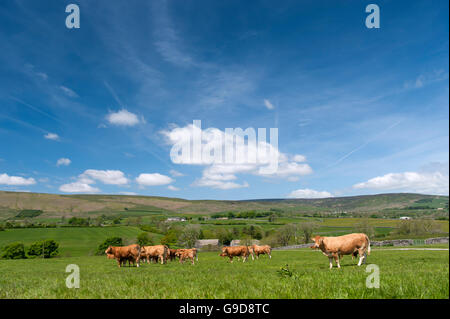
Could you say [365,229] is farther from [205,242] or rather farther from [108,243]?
[108,243]

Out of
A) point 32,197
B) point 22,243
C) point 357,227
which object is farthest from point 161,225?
point 32,197

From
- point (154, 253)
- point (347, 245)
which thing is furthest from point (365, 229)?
point (347, 245)

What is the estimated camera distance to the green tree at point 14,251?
8000cm

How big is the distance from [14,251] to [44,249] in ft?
26.2

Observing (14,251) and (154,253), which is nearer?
(154,253)

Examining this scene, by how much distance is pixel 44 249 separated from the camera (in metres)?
83.8

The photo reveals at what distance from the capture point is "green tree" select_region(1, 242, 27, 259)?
80000 millimetres

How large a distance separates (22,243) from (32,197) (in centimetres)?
11016

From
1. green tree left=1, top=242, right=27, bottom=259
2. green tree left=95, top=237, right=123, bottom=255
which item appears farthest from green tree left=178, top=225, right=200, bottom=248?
green tree left=1, top=242, right=27, bottom=259

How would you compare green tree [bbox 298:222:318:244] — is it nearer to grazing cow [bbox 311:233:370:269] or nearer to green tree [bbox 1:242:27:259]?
grazing cow [bbox 311:233:370:269]

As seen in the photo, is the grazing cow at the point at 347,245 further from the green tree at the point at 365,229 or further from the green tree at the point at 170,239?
the green tree at the point at 365,229

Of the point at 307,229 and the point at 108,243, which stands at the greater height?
the point at 307,229

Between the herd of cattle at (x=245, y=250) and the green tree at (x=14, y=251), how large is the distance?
73.1 metres
